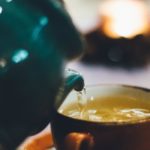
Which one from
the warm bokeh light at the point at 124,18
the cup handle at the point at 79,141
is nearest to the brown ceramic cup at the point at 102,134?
the cup handle at the point at 79,141

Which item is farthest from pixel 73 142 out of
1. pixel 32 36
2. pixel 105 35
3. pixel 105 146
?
pixel 105 35

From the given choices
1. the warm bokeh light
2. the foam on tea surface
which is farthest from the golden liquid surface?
the warm bokeh light

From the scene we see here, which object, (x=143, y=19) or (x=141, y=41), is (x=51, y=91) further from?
(x=143, y=19)

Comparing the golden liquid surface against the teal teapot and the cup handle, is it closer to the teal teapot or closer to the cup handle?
the cup handle

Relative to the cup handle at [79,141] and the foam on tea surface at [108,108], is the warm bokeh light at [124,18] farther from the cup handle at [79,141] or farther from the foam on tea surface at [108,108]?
the cup handle at [79,141]

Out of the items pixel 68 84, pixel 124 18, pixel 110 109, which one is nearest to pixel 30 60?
pixel 68 84
